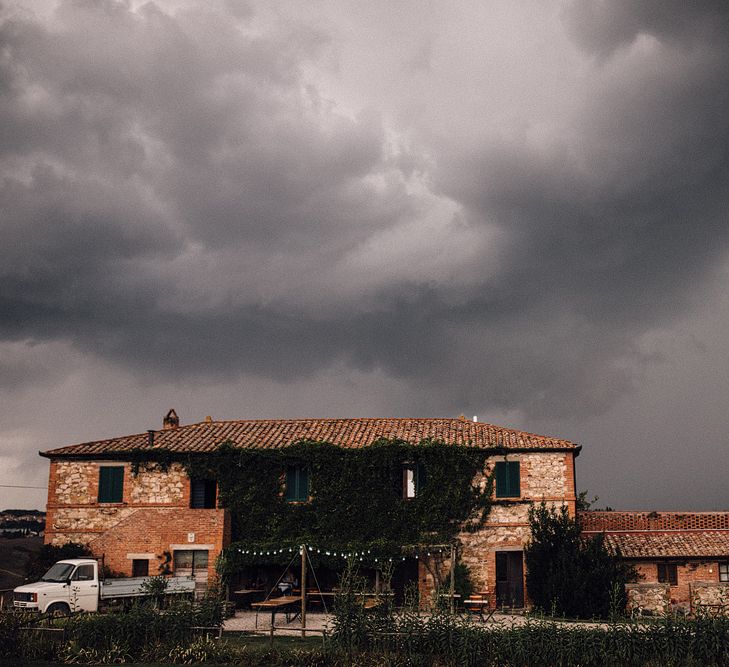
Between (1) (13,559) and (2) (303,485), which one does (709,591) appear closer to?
(2) (303,485)

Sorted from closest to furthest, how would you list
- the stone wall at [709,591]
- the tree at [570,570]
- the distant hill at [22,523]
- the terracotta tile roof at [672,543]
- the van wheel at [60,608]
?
the van wheel at [60,608] → the tree at [570,570] → the stone wall at [709,591] → the terracotta tile roof at [672,543] → the distant hill at [22,523]

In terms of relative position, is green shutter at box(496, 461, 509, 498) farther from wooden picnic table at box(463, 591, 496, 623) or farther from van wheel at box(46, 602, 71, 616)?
van wheel at box(46, 602, 71, 616)

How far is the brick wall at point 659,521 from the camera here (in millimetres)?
31297

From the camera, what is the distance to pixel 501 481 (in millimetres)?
30703

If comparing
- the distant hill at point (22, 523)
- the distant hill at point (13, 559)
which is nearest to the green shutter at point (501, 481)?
the distant hill at point (13, 559)

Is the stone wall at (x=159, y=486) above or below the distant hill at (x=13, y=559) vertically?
above

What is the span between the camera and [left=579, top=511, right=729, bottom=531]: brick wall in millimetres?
31297

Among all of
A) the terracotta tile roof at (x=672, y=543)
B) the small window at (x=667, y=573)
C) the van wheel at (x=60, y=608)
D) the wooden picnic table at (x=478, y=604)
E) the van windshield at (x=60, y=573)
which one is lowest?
the wooden picnic table at (x=478, y=604)

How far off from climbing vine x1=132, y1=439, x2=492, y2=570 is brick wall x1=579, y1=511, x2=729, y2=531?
5718mm

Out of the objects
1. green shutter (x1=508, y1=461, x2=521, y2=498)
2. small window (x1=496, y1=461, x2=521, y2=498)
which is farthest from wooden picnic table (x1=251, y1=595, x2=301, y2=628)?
green shutter (x1=508, y1=461, x2=521, y2=498)

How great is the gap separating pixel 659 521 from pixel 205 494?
750 inches

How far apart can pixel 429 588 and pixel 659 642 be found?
13970mm

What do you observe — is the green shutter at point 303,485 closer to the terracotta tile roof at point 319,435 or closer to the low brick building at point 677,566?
the terracotta tile roof at point 319,435

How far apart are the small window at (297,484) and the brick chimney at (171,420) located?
7.79m
